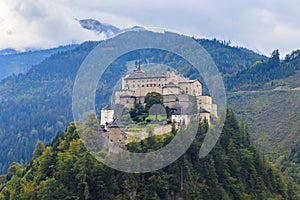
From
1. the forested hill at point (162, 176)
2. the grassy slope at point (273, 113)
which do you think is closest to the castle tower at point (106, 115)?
the forested hill at point (162, 176)

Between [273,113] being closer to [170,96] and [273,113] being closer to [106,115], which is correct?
[170,96]

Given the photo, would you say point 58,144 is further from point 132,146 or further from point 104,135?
point 132,146

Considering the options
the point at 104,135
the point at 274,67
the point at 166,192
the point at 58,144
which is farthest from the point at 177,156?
the point at 274,67

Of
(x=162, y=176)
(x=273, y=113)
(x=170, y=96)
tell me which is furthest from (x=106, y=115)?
(x=273, y=113)

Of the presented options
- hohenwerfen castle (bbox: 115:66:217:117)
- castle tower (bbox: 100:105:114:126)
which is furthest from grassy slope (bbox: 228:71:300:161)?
castle tower (bbox: 100:105:114:126)

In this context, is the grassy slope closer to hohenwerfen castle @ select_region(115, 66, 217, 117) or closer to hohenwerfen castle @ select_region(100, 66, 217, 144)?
hohenwerfen castle @ select_region(115, 66, 217, 117)

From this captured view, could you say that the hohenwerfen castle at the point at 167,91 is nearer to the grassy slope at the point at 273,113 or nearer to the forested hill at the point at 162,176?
the forested hill at the point at 162,176
